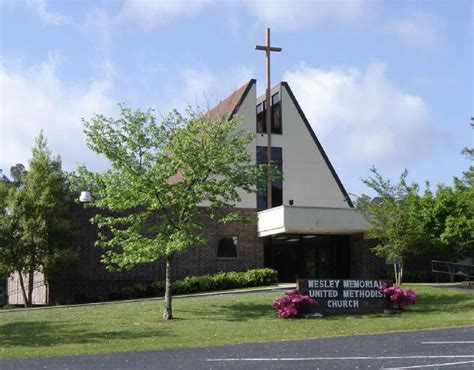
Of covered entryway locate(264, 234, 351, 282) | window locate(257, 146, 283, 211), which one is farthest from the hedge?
window locate(257, 146, 283, 211)

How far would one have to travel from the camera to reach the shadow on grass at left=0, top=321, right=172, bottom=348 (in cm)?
1664

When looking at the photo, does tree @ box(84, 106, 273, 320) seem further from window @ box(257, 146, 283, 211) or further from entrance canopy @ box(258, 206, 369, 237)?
window @ box(257, 146, 283, 211)

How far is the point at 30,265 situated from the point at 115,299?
385 cm

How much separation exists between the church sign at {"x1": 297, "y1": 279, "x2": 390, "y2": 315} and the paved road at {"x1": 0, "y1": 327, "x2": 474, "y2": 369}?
5998 millimetres

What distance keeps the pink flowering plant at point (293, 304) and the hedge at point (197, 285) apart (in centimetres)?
892

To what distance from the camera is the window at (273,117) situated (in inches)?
1492

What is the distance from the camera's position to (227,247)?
33.4m

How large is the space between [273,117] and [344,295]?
17.8 m

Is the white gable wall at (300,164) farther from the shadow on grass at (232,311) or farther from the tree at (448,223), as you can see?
the shadow on grass at (232,311)

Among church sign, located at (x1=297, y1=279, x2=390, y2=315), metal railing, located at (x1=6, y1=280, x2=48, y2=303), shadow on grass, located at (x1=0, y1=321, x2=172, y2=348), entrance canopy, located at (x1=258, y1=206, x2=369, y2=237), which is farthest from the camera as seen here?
metal railing, located at (x1=6, y1=280, x2=48, y2=303)

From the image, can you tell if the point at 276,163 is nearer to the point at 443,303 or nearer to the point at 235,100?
the point at 235,100

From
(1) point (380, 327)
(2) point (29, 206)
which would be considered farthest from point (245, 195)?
(1) point (380, 327)

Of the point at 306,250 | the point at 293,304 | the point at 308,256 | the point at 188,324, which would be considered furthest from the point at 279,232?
the point at 188,324

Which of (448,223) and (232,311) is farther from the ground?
(448,223)
